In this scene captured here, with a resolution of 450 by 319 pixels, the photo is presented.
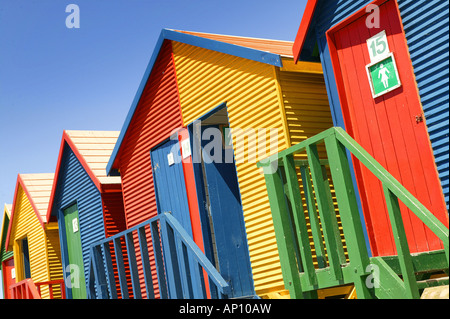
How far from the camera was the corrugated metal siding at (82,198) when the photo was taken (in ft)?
46.7

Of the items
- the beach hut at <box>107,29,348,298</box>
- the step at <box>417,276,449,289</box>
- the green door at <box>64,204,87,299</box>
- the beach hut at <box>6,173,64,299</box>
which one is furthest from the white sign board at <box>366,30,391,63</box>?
the beach hut at <box>6,173,64,299</box>

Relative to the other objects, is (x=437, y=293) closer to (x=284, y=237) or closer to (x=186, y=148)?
(x=284, y=237)

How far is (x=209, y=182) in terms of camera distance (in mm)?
10281

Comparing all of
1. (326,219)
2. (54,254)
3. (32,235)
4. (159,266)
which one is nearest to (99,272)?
(159,266)

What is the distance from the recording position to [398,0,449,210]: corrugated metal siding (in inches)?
251

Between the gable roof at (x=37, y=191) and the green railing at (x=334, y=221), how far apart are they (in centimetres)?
1220

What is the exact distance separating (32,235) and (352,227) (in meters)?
15.1

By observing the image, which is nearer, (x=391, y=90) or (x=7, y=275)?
(x=391, y=90)

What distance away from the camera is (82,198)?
14914 millimetres

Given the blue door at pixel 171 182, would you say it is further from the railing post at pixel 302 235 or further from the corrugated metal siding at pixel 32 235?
the corrugated metal siding at pixel 32 235

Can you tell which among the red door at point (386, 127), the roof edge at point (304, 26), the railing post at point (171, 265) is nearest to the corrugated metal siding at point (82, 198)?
the railing post at point (171, 265)

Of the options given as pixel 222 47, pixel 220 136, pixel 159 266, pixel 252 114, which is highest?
pixel 222 47
